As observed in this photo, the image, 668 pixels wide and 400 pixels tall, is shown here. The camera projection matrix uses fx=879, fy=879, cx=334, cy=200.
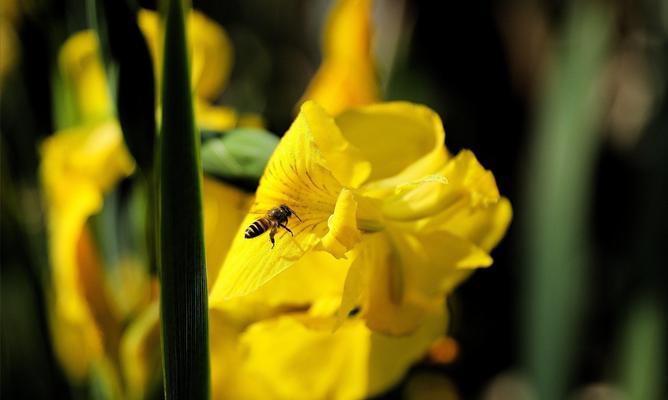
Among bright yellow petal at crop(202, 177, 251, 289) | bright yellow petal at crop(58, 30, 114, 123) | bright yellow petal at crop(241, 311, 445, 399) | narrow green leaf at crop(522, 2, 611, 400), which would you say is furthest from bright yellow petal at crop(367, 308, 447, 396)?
narrow green leaf at crop(522, 2, 611, 400)

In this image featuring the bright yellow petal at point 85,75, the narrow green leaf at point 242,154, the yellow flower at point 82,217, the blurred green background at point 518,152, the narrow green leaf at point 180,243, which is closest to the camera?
the narrow green leaf at point 180,243

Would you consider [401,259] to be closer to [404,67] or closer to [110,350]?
[110,350]

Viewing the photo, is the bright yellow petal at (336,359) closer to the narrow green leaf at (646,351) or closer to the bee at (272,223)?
the bee at (272,223)

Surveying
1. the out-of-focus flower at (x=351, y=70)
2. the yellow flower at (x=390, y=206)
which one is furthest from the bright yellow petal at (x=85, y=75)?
the yellow flower at (x=390, y=206)

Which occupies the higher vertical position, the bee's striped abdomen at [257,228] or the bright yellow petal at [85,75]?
the bee's striped abdomen at [257,228]

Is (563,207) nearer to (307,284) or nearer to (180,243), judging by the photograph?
(307,284)

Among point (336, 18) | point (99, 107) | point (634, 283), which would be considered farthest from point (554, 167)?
point (99, 107)

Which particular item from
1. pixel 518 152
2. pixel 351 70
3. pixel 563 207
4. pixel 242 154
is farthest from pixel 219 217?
pixel 518 152
